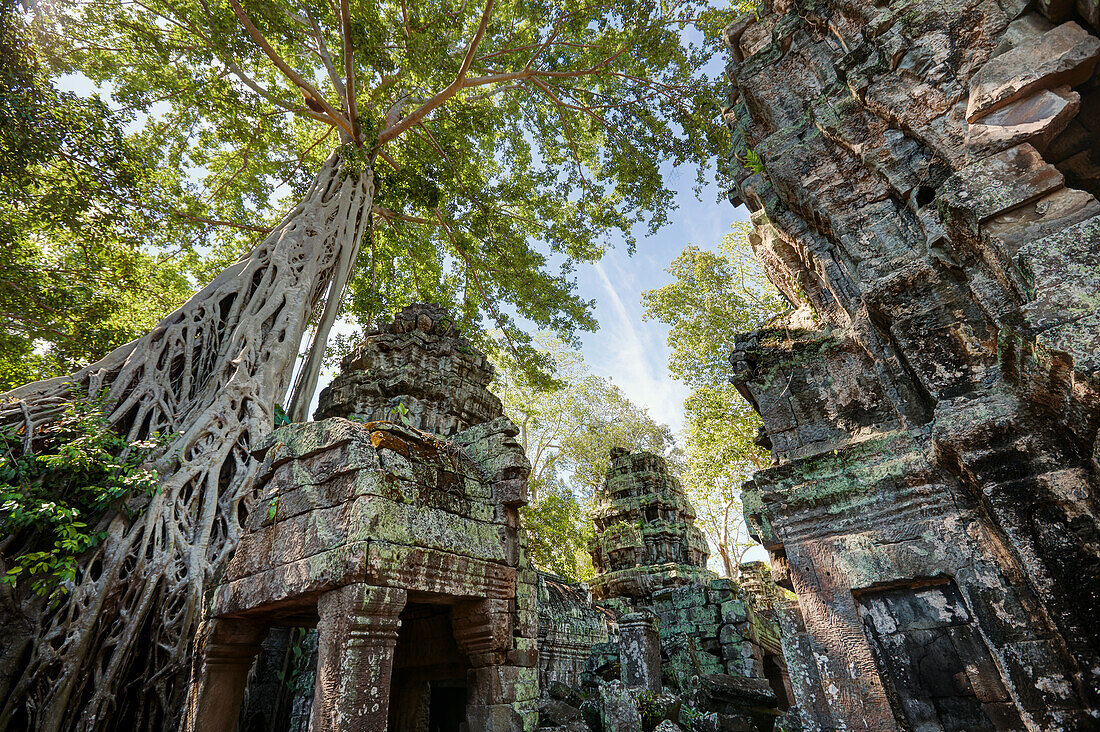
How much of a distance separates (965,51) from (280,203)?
12377 millimetres

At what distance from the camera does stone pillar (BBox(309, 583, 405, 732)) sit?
100 inches

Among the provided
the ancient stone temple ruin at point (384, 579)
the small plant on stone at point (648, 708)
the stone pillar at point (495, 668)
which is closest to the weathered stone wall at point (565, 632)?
the small plant on stone at point (648, 708)

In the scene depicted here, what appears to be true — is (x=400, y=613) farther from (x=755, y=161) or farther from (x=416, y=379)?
(x=755, y=161)

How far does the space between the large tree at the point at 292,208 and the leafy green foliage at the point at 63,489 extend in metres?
0.13

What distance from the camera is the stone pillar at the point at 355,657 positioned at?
8.37 feet

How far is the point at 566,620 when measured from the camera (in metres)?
7.26

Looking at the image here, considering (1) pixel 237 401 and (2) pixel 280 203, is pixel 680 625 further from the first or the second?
(2) pixel 280 203

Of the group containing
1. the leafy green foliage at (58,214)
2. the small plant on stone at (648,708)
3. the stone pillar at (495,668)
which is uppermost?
the leafy green foliage at (58,214)

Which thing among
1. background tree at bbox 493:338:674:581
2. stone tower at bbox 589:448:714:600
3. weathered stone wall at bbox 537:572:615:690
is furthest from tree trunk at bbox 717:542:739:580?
weathered stone wall at bbox 537:572:615:690

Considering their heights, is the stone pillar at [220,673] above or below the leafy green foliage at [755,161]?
below

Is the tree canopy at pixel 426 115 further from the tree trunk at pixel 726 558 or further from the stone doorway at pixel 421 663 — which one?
the tree trunk at pixel 726 558

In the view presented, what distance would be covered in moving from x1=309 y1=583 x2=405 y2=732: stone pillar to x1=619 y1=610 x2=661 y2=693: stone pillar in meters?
3.92

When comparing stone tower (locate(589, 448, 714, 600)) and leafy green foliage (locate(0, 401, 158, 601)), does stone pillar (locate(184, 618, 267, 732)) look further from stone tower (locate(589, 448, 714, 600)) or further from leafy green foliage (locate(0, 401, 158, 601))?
stone tower (locate(589, 448, 714, 600))

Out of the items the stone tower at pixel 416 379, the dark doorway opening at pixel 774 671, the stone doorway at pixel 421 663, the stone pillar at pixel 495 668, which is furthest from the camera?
the dark doorway opening at pixel 774 671
